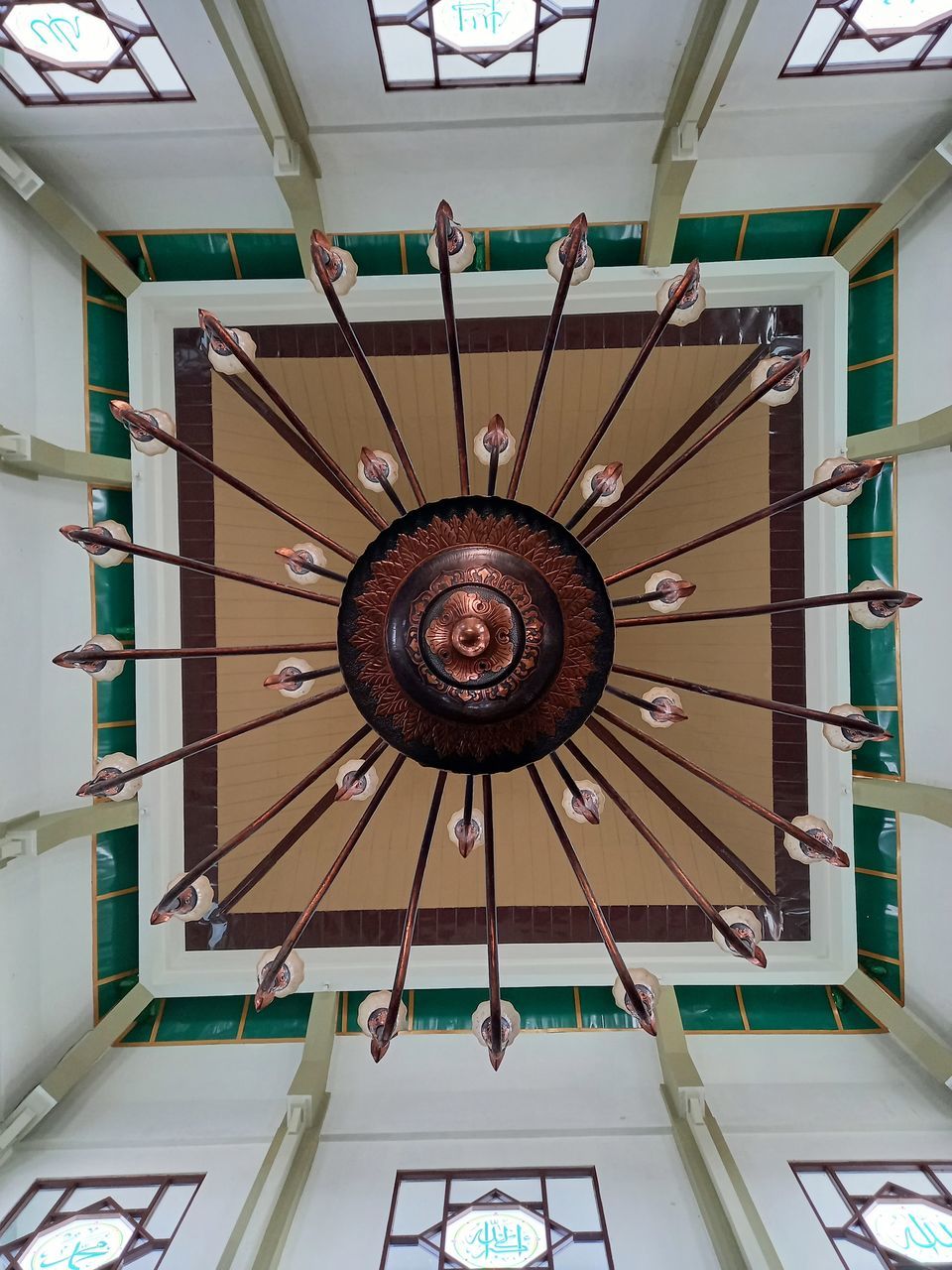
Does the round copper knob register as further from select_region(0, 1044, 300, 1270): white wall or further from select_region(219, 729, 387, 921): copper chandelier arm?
select_region(0, 1044, 300, 1270): white wall

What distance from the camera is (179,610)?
5508mm

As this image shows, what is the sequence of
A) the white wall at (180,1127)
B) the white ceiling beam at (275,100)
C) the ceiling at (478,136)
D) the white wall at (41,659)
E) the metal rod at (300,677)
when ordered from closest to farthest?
1. the metal rod at (300,677)
2. the white ceiling beam at (275,100)
3. the ceiling at (478,136)
4. the white wall at (180,1127)
5. the white wall at (41,659)

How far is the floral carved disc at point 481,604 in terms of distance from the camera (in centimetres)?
257

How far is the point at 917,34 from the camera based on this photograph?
13.8ft

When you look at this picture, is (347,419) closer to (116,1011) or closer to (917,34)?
(917,34)

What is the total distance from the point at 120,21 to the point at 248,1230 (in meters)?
6.55

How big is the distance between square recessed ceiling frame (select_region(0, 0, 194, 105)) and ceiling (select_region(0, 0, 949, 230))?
0.08m

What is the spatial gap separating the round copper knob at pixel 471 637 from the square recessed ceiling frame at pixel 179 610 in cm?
340

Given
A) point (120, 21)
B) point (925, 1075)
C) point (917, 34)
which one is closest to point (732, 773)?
point (925, 1075)

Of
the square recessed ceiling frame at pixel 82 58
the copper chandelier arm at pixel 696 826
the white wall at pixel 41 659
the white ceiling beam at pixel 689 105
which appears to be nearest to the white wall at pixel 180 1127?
the white wall at pixel 41 659

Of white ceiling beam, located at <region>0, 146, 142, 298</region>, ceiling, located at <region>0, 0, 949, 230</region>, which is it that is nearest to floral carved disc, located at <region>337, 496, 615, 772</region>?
ceiling, located at <region>0, 0, 949, 230</region>

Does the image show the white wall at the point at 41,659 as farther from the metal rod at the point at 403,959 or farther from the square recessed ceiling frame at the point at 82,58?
the metal rod at the point at 403,959

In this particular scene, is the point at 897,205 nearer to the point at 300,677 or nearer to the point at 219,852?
the point at 300,677

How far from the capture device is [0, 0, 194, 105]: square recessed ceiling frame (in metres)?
4.11
